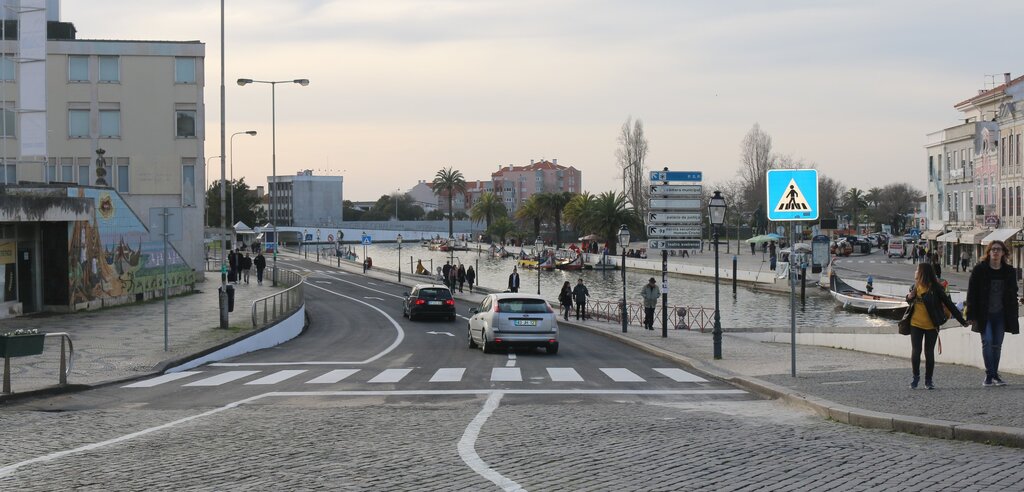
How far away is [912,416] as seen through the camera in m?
11.4

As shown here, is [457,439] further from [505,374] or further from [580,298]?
[580,298]

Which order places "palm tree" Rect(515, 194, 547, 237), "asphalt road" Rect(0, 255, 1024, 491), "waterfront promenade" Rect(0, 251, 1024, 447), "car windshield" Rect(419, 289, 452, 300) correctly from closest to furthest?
"asphalt road" Rect(0, 255, 1024, 491), "waterfront promenade" Rect(0, 251, 1024, 447), "car windshield" Rect(419, 289, 452, 300), "palm tree" Rect(515, 194, 547, 237)

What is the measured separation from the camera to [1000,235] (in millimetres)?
68812

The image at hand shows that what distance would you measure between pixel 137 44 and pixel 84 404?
42.3 m

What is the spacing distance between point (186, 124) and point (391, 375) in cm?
3926

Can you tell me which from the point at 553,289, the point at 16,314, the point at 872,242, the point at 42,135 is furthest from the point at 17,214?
the point at 872,242

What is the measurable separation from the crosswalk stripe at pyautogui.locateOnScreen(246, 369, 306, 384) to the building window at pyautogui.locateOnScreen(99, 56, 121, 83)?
3773 cm

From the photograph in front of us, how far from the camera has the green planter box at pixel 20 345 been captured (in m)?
15.5

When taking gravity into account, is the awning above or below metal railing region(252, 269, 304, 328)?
above

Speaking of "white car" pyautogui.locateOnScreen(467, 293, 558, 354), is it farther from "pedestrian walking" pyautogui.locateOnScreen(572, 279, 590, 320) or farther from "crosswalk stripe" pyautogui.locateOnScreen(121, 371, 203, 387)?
"pedestrian walking" pyautogui.locateOnScreen(572, 279, 590, 320)

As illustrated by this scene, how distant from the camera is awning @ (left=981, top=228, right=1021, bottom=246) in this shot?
67312 mm

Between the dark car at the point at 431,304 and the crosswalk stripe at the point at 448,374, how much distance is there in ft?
66.7

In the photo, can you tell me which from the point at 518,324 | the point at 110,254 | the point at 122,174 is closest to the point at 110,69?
the point at 122,174

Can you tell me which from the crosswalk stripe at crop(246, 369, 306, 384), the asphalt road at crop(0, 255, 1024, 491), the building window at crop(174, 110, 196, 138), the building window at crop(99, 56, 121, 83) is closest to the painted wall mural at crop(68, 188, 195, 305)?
the building window at crop(174, 110, 196, 138)
